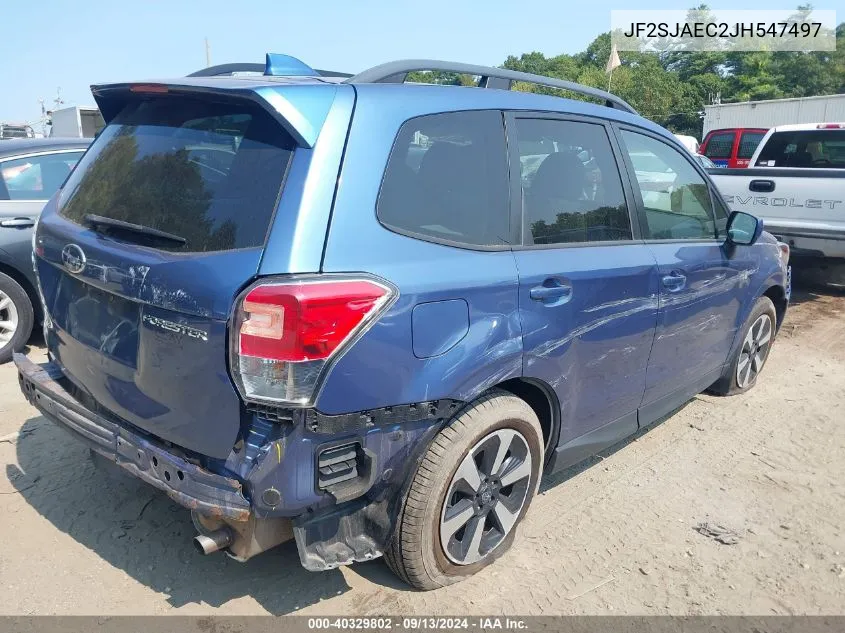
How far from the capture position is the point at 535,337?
267cm

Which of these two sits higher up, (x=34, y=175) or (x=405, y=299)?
(x=34, y=175)

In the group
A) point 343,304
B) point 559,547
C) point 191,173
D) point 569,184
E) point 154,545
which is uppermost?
point 191,173

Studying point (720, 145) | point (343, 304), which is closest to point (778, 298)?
point (343, 304)

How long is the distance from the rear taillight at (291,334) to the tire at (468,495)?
1.95ft

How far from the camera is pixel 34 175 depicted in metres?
5.51

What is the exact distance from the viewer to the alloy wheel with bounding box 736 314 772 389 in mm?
4742

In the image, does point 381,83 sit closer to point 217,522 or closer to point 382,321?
point 382,321

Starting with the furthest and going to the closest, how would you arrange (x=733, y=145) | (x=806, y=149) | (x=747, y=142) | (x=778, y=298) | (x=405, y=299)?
(x=733, y=145)
(x=747, y=142)
(x=806, y=149)
(x=778, y=298)
(x=405, y=299)

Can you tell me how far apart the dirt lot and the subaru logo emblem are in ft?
2.99

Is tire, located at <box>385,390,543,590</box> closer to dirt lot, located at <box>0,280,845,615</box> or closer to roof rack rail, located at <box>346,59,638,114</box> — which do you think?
dirt lot, located at <box>0,280,845,615</box>

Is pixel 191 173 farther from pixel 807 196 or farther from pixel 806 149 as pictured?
pixel 806 149

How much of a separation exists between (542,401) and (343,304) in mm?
1215

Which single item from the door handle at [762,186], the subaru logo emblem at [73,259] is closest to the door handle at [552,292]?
the subaru logo emblem at [73,259]

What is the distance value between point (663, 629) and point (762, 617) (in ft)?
1.38
